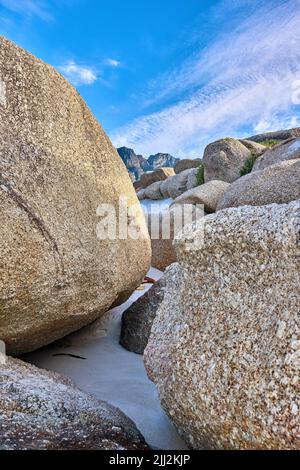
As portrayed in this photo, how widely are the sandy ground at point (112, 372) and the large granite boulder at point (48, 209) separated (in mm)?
449

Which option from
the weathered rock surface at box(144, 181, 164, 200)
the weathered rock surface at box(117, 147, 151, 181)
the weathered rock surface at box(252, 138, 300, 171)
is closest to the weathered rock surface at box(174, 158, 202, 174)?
the weathered rock surface at box(144, 181, 164, 200)

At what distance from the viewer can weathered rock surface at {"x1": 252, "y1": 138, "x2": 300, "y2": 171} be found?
8.87 metres

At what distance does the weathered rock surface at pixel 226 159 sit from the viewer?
14.6m

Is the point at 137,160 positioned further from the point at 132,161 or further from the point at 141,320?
the point at 141,320

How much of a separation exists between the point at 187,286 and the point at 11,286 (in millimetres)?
1293

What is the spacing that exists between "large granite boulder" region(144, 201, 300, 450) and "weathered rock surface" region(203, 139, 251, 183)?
42.4ft

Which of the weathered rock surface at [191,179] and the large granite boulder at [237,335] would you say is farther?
the weathered rock surface at [191,179]

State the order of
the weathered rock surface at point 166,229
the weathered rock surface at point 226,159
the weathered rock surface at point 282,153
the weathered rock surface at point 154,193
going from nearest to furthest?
the weathered rock surface at point 166,229 < the weathered rock surface at point 282,153 < the weathered rock surface at point 226,159 < the weathered rock surface at point 154,193

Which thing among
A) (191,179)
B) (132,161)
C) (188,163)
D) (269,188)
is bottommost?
(269,188)

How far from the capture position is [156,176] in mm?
24922

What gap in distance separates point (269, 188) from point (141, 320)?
8.30 feet

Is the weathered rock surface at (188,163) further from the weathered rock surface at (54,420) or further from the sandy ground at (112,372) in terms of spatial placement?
the weathered rock surface at (54,420)

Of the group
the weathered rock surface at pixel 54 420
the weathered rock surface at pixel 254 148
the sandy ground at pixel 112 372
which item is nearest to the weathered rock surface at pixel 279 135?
the weathered rock surface at pixel 254 148

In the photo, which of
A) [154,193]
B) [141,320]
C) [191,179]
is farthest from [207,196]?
[154,193]
